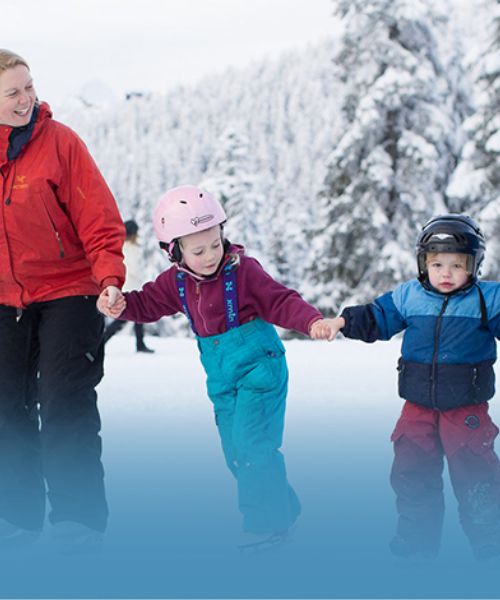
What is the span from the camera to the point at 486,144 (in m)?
16.8

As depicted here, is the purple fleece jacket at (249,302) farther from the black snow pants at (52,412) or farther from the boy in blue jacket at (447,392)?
the black snow pants at (52,412)

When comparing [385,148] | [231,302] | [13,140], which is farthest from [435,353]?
[385,148]

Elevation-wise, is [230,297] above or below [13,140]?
below

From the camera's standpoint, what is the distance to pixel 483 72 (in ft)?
56.3

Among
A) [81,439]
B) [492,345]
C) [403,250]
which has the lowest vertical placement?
[403,250]

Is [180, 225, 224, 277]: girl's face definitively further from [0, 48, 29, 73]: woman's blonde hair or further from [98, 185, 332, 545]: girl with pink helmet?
[0, 48, 29, 73]: woman's blonde hair

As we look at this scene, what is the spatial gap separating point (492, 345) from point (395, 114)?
16.8m

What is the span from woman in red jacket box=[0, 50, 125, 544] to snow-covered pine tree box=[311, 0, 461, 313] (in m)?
15.4

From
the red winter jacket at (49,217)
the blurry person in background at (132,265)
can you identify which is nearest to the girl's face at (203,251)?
the red winter jacket at (49,217)

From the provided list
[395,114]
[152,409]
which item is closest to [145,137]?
[395,114]

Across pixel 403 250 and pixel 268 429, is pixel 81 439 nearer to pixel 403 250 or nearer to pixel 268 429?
pixel 268 429

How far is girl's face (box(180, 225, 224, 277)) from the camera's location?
3.99m

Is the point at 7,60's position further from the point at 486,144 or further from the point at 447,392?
the point at 486,144

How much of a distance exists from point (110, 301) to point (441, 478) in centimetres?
183
